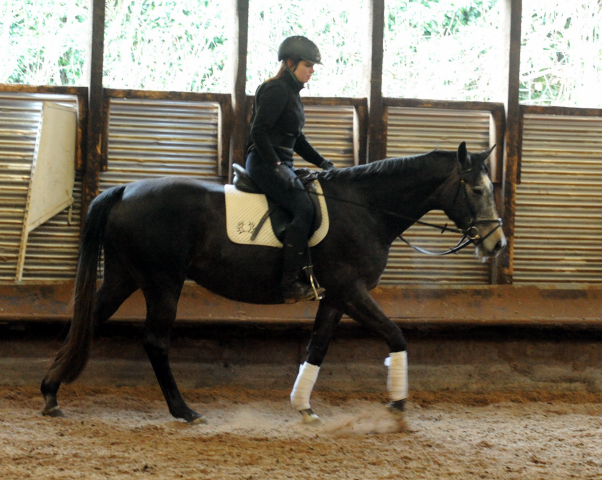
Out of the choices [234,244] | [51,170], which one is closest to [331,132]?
[234,244]

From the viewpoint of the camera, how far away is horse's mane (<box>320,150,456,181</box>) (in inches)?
152

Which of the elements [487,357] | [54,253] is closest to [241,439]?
[487,357]

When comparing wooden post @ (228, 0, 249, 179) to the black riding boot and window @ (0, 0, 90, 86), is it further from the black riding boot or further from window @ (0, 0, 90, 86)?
the black riding boot

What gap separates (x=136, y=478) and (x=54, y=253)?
3334mm

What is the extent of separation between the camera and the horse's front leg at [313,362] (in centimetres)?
390

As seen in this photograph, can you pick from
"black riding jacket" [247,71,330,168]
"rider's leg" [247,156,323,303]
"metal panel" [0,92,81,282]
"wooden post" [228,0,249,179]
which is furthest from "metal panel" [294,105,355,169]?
"metal panel" [0,92,81,282]

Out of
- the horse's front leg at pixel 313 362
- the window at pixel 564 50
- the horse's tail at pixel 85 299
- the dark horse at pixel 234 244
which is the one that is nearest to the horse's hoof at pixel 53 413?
the dark horse at pixel 234 244

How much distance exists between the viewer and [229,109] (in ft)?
18.0

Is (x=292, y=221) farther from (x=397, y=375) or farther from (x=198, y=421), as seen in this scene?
(x=198, y=421)

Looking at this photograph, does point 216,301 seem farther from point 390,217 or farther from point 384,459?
point 384,459

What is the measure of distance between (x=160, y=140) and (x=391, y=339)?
304cm

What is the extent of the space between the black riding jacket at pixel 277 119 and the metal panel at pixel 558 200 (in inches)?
114

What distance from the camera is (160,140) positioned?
5.55 metres

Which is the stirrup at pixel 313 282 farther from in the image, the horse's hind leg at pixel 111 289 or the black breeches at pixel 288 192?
the horse's hind leg at pixel 111 289
